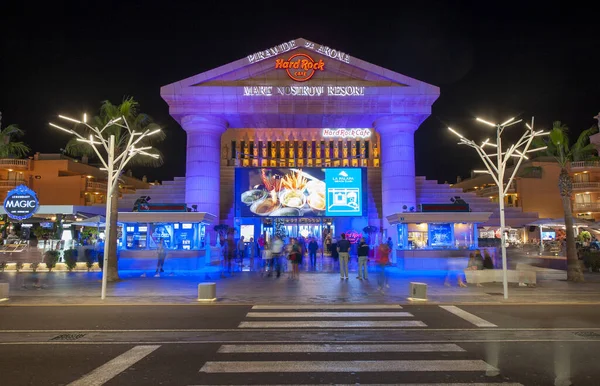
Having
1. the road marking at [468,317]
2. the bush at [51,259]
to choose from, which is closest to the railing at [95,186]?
the bush at [51,259]

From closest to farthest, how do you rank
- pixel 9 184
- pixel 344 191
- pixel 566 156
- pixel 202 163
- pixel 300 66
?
pixel 566 156 < pixel 202 163 < pixel 300 66 < pixel 344 191 < pixel 9 184

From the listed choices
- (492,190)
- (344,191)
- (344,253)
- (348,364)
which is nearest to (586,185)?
(492,190)

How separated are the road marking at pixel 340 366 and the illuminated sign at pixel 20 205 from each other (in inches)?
866

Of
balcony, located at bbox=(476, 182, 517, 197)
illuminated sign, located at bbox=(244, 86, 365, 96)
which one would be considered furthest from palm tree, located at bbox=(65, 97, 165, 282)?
Result: balcony, located at bbox=(476, 182, 517, 197)

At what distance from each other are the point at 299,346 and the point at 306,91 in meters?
25.5

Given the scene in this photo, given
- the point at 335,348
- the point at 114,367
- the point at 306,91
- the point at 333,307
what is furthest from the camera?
the point at 306,91

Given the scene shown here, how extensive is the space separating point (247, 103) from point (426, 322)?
24150mm

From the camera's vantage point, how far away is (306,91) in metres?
31.2

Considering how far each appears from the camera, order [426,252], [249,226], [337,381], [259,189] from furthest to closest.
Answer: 1. [249,226]
2. [259,189]
3. [426,252]
4. [337,381]

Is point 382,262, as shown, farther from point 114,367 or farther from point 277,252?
point 114,367

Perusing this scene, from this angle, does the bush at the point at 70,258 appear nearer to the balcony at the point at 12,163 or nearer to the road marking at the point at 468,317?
the road marking at the point at 468,317

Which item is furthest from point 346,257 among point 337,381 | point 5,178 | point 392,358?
point 5,178

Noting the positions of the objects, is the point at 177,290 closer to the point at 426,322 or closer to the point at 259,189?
the point at 426,322

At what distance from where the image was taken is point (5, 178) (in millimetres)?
53406
